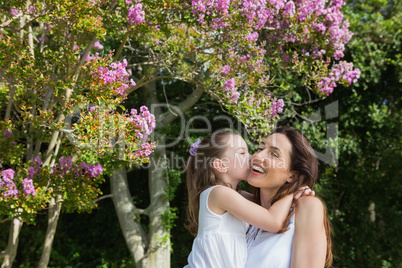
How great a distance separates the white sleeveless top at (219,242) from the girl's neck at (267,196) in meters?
0.16

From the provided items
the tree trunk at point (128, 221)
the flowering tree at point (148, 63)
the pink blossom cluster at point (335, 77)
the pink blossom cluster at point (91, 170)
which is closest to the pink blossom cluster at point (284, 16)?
the flowering tree at point (148, 63)

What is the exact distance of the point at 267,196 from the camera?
237 cm

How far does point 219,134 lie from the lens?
2676 millimetres

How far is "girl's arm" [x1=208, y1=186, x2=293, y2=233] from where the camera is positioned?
6.92 ft

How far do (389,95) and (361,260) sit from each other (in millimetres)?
2686

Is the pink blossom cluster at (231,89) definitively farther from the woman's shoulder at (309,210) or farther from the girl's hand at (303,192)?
the woman's shoulder at (309,210)

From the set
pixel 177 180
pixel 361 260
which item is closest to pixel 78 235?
pixel 177 180

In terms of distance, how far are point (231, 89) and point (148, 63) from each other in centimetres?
105

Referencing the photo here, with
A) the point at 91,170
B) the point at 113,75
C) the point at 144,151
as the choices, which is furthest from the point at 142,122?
the point at 91,170

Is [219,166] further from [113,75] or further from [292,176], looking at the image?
[113,75]

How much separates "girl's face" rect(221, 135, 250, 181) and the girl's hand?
390 millimetres

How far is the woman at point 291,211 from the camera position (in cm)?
201

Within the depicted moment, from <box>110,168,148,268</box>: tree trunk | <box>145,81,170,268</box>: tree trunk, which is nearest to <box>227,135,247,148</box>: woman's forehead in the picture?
<box>145,81,170,268</box>: tree trunk

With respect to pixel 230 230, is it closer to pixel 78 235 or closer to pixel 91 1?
pixel 91 1
